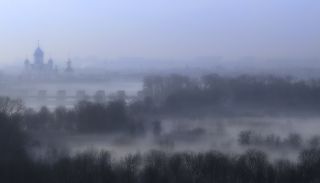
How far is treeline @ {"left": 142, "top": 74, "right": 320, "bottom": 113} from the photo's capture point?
2350cm

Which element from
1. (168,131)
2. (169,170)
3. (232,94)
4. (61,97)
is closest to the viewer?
(169,170)

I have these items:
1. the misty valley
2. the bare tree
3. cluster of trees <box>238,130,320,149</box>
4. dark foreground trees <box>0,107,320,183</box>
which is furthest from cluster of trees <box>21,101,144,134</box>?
dark foreground trees <box>0,107,320,183</box>

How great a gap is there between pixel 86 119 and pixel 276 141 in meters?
5.97

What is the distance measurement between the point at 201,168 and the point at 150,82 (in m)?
17.3

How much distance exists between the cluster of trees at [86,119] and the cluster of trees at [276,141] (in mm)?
3406

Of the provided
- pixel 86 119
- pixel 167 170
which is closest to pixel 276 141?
pixel 167 170

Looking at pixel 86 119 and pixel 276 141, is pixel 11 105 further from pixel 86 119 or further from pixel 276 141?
pixel 276 141

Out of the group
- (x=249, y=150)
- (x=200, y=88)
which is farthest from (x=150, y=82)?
(x=249, y=150)

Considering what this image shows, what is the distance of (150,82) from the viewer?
89.7 ft

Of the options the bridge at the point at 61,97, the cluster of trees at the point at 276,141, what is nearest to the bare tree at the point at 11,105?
the bridge at the point at 61,97

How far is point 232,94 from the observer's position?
1013 inches

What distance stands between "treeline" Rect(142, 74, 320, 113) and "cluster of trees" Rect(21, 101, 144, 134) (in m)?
4.05

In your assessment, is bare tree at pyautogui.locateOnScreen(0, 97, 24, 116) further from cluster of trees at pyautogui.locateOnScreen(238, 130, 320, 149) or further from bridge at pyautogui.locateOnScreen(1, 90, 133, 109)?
cluster of trees at pyautogui.locateOnScreen(238, 130, 320, 149)

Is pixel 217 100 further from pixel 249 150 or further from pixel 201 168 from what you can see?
pixel 201 168
